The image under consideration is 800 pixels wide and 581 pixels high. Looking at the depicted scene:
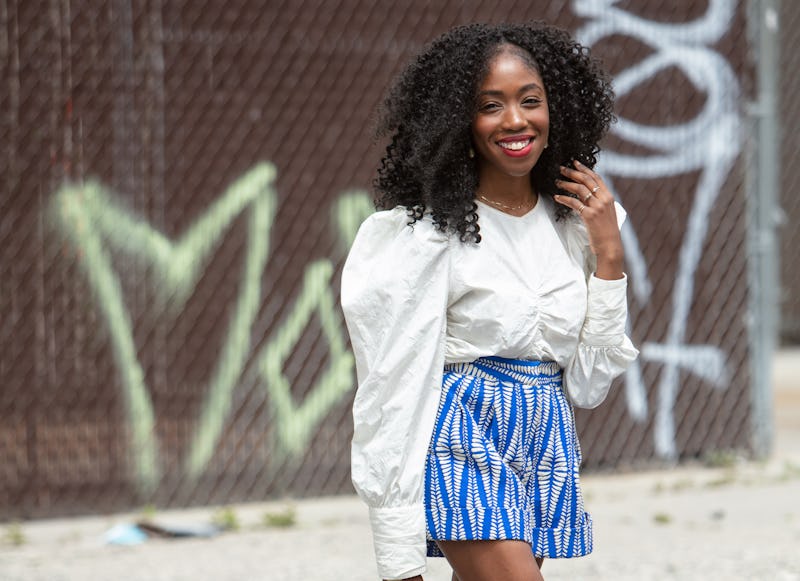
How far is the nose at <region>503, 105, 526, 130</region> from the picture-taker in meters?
2.84

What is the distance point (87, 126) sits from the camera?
6.00 m

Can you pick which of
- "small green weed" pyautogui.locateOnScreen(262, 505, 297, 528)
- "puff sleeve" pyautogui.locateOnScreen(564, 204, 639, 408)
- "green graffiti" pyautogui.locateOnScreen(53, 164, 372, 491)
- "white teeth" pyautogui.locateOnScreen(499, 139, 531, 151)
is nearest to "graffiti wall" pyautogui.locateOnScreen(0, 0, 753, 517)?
"green graffiti" pyautogui.locateOnScreen(53, 164, 372, 491)

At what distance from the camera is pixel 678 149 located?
22.7ft

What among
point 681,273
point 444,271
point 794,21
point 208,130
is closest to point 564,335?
point 444,271

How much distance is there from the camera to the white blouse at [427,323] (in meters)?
2.72

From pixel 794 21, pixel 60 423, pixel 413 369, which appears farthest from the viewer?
pixel 794 21

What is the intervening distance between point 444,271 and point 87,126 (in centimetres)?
358

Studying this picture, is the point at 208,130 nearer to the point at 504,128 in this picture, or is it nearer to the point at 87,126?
the point at 87,126

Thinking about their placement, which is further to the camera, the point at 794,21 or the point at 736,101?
the point at 794,21

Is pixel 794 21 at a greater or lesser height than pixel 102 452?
greater

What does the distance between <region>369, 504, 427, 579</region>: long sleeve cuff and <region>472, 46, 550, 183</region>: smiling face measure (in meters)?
0.74

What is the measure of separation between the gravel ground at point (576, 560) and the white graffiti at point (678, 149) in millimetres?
489

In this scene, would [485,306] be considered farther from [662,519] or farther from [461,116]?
[662,519]

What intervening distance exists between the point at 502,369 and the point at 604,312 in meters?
0.26
